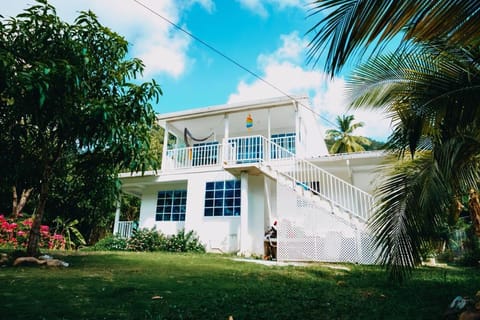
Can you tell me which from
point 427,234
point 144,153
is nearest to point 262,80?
point 144,153

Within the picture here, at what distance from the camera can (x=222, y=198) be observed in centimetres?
1105

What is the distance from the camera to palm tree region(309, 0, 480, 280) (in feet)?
5.50

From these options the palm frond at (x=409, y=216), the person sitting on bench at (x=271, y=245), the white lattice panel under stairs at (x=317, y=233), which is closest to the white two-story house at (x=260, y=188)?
the white lattice panel under stairs at (x=317, y=233)

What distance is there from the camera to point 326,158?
1009 centimetres

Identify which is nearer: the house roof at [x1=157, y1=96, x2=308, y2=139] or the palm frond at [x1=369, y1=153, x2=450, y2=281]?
the palm frond at [x1=369, y1=153, x2=450, y2=281]

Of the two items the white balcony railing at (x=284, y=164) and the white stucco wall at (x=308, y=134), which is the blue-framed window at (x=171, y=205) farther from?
the white stucco wall at (x=308, y=134)

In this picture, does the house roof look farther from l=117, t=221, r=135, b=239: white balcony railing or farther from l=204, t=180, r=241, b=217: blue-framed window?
l=117, t=221, r=135, b=239: white balcony railing

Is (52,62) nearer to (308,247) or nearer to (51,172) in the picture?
(51,172)

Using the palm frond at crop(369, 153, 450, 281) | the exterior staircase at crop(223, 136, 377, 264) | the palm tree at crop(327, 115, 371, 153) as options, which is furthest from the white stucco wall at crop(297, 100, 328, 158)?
the palm frond at crop(369, 153, 450, 281)

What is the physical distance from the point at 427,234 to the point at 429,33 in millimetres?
2350

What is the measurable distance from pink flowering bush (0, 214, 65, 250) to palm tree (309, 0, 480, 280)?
1014 cm

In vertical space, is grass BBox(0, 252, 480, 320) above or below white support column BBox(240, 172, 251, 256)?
below

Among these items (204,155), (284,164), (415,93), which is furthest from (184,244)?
(415,93)

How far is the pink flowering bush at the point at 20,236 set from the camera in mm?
10195
